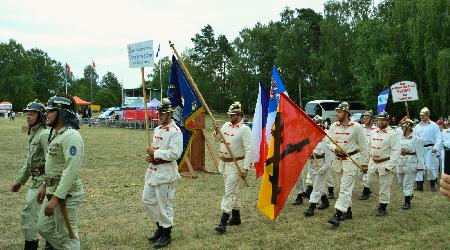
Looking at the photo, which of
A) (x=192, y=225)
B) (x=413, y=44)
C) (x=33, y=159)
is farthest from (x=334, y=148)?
(x=413, y=44)

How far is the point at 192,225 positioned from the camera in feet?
26.7

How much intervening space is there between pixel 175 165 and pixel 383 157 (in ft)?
16.1

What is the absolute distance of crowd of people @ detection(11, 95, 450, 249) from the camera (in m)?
5.02

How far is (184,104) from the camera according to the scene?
9.60m

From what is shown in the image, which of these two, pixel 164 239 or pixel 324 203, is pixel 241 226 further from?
pixel 324 203

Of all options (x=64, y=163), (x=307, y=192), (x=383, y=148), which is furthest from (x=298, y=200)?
(x=64, y=163)

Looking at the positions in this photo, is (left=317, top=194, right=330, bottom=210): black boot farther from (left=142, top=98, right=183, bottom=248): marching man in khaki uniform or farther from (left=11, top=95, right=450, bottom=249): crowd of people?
(left=142, top=98, right=183, bottom=248): marching man in khaki uniform

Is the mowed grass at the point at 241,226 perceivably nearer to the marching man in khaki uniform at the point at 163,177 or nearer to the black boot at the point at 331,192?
the marching man in khaki uniform at the point at 163,177

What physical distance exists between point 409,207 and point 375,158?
1371 millimetres

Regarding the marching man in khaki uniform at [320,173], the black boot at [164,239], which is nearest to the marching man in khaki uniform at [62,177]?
the black boot at [164,239]

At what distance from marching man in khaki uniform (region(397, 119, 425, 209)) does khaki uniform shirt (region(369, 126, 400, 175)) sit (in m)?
1.11

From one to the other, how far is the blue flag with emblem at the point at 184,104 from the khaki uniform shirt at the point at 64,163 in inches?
170

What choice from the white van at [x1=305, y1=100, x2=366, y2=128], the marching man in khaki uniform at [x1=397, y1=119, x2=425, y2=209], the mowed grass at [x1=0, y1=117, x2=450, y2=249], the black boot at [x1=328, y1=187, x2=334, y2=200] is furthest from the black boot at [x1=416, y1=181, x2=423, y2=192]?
the white van at [x1=305, y1=100, x2=366, y2=128]

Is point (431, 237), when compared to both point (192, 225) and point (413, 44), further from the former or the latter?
point (413, 44)
